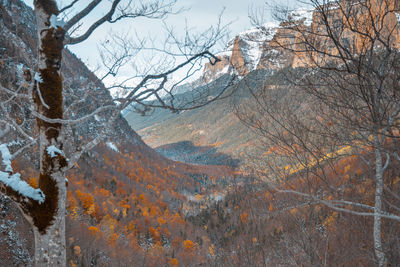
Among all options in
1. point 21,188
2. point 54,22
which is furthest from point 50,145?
point 54,22

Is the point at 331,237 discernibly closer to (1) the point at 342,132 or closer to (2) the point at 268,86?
(1) the point at 342,132

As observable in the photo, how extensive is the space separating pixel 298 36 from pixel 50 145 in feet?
10.5

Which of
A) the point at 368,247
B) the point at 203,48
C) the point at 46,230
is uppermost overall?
the point at 203,48

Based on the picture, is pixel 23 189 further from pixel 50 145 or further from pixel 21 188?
pixel 50 145

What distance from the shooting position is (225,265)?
5.99m

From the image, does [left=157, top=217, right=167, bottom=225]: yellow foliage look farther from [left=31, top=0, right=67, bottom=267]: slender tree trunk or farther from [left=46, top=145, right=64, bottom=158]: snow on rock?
[left=46, top=145, right=64, bottom=158]: snow on rock

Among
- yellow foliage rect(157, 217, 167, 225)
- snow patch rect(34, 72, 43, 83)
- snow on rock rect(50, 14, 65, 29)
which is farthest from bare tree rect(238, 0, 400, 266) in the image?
yellow foliage rect(157, 217, 167, 225)

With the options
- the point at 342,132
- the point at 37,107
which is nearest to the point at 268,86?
the point at 342,132

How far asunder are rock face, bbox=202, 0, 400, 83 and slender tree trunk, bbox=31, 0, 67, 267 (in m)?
1.63

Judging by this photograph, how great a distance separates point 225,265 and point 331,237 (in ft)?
13.1

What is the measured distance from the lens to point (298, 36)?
3.35 m

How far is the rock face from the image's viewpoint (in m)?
2.87

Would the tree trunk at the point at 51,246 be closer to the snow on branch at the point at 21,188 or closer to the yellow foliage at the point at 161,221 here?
the snow on branch at the point at 21,188

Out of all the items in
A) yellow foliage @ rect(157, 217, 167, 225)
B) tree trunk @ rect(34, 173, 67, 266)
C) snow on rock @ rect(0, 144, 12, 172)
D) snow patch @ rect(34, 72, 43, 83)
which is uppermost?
snow patch @ rect(34, 72, 43, 83)
